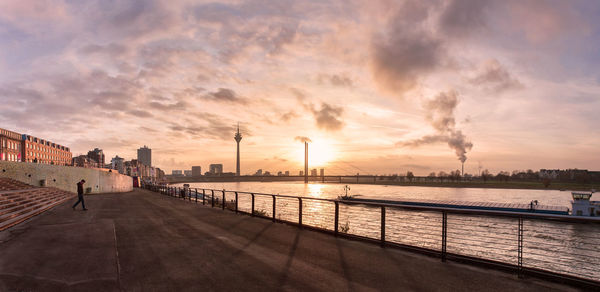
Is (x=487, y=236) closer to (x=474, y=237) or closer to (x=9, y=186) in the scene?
(x=474, y=237)

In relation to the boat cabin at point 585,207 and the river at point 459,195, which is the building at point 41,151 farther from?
the boat cabin at point 585,207

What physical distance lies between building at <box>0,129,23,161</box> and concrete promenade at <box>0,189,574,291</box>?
10457cm

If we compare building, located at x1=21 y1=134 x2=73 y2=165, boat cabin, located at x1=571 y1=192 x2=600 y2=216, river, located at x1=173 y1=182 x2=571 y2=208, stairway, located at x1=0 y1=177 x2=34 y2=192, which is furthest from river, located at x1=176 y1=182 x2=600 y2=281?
building, located at x1=21 y1=134 x2=73 y2=165

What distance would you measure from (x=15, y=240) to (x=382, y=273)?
34.1ft

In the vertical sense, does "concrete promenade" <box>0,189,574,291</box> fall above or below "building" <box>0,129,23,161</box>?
below

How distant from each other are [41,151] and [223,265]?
145 m

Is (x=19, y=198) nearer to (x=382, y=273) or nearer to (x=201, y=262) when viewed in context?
(x=201, y=262)

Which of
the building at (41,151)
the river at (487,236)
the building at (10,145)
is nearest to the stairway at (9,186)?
the river at (487,236)

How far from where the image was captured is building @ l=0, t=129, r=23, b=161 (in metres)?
89.0

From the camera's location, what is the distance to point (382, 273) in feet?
20.4

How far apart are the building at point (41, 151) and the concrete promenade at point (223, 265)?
114 m

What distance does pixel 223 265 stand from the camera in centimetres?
677

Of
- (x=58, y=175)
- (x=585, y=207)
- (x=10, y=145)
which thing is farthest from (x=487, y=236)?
(x=10, y=145)

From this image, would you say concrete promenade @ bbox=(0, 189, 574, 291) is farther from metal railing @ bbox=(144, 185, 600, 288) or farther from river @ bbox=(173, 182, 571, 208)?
river @ bbox=(173, 182, 571, 208)
